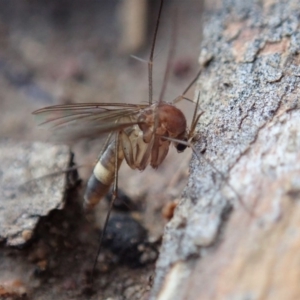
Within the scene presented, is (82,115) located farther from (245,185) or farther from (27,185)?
(245,185)

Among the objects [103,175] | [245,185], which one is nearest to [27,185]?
[103,175]

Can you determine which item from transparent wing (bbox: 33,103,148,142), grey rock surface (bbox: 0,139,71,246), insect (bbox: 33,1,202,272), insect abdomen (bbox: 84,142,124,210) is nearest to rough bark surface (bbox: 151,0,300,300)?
insect (bbox: 33,1,202,272)

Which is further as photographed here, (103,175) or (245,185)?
(103,175)

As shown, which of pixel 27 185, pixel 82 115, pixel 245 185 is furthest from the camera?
pixel 82 115

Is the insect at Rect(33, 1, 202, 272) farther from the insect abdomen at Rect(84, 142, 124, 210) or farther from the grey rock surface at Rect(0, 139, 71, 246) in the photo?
the grey rock surface at Rect(0, 139, 71, 246)

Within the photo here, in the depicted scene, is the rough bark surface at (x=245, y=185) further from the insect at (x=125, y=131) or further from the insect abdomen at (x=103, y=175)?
the insect abdomen at (x=103, y=175)

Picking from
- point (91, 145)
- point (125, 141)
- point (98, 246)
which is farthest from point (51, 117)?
point (91, 145)

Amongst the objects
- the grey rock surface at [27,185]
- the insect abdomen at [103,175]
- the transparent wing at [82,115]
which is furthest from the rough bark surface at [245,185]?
the grey rock surface at [27,185]
